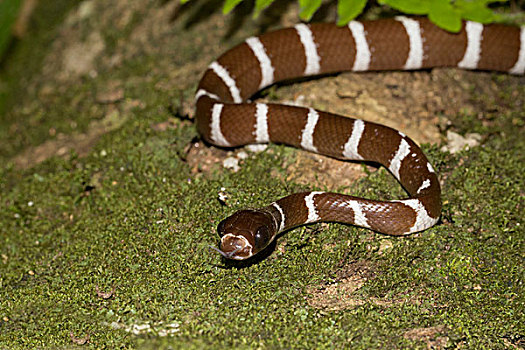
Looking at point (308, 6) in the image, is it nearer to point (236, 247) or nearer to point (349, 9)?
point (349, 9)

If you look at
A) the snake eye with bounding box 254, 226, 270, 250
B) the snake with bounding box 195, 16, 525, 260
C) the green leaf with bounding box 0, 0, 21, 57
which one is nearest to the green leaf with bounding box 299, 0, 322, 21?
the snake with bounding box 195, 16, 525, 260

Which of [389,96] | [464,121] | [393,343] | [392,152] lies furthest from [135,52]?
[393,343]

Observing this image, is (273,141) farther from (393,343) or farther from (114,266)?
(393,343)

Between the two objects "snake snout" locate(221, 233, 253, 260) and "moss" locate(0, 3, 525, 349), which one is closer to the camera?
"moss" locate(0, 3, 525, 349)

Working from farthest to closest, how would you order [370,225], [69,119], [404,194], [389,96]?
[69,119] < [389,96] < [404,194] < [370,225]

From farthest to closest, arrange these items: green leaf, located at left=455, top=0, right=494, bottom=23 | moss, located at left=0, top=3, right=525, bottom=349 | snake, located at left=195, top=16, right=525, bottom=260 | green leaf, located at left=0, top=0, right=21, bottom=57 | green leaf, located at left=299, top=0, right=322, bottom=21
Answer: green leaf, located at left=0, top=0, right=21, bottom=57 < green leaf, located at left=455, top=0, right=494, bottom=23 < green leaf, located at left=299, top=0, right=322, bottom=21 < snake, located at left=195, top=16, right=525, bottom=260 < moss, located at left=0, top=3, right=525, bottom=349

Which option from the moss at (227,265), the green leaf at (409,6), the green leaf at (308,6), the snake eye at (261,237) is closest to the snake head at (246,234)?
the snake eye at (261,237)

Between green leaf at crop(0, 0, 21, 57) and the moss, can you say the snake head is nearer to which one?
the moss

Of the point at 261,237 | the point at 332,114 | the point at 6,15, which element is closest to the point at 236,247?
the point at 261,237
